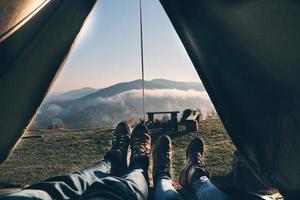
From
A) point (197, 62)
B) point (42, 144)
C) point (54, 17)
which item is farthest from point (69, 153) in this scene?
point (197, 62)

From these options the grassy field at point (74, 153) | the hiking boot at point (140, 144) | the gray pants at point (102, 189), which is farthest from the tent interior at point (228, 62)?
the grassy field at point (74, 153)

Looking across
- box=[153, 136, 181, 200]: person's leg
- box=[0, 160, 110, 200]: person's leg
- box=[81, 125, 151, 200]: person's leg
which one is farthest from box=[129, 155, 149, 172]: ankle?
box=[0, 160, 110, 200]: person's leg

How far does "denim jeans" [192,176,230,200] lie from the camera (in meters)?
1.91

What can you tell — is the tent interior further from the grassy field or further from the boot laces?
the grassy field

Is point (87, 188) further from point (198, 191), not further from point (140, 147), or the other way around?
point (140, 147)

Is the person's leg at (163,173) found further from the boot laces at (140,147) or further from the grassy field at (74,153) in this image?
the grassy field at (74,153)

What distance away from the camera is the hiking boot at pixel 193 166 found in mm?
2650

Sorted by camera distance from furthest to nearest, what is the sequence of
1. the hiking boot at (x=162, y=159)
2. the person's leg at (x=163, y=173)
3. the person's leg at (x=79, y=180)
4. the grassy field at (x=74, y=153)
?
the grassy field at (x=74, y=153)
the hiking boot at (x=162, y=159)
the person's leg at (x=163, y=173)
the person's leg at (x=79, y=180)

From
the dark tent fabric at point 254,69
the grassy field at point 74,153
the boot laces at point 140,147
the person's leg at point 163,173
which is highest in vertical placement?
the dark tent fabric at point 254,69

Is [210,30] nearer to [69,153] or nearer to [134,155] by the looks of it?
[134,155]

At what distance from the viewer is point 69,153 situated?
15.2 ft

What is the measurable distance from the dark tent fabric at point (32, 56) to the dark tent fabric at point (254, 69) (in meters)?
0.81

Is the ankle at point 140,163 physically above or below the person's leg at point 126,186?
below

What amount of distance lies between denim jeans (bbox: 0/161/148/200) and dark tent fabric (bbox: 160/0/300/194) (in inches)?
27.4
